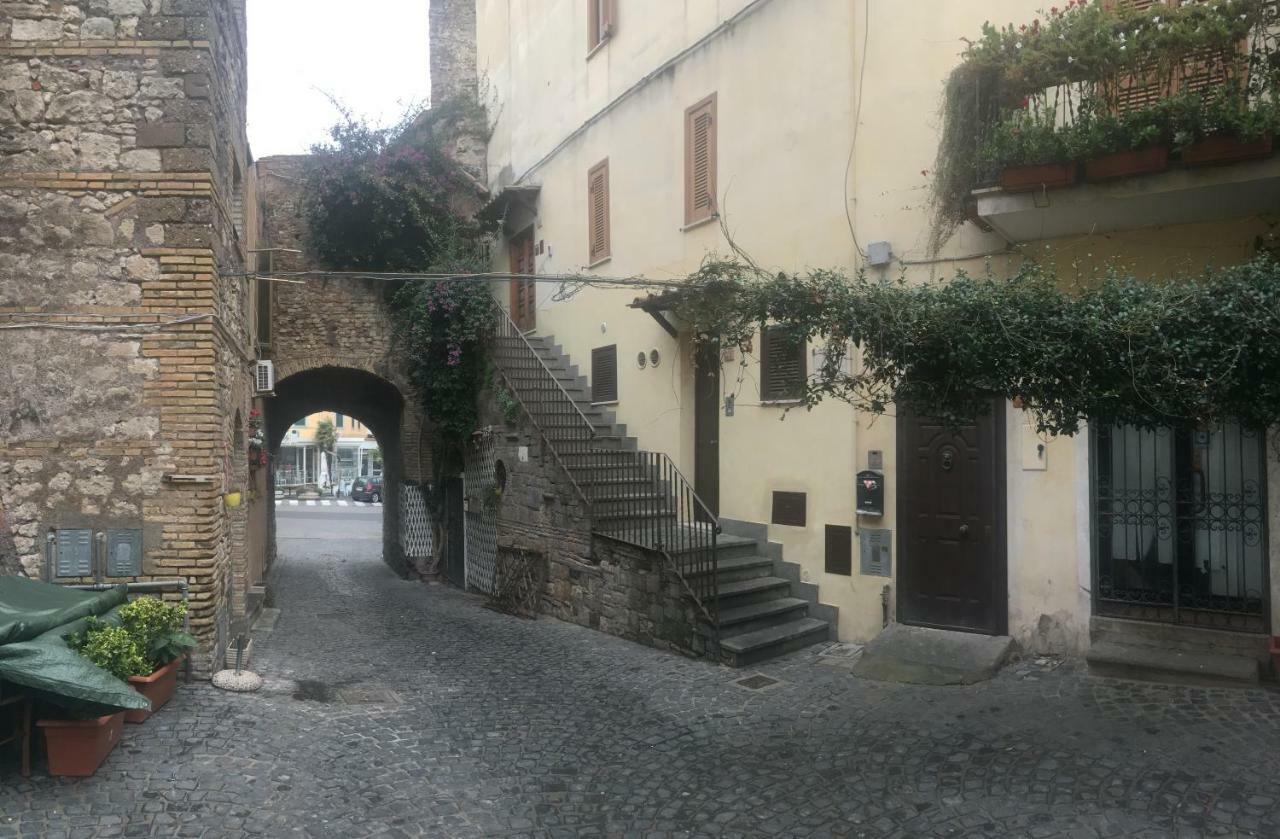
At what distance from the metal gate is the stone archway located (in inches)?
488

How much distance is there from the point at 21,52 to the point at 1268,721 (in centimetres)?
955

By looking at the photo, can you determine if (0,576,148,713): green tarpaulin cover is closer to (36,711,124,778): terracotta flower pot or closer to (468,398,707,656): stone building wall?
(36,711,124,778): terracotta flower pot

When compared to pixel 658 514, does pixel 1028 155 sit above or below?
above

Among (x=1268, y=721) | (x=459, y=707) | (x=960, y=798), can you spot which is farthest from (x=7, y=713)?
(x=1268, y=721)

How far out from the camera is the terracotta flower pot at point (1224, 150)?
5.46 meters

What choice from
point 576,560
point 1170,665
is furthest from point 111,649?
point 1170,665

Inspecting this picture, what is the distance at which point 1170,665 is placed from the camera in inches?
250

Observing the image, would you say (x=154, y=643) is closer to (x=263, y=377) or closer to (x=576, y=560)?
(x=576, y=560)

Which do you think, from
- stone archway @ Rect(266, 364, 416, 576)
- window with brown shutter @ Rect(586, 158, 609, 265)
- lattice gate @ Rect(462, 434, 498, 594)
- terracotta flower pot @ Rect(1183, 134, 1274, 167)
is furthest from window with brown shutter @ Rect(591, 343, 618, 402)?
terracotta flower pot @ Rect(1183, 134, 1274, 167)

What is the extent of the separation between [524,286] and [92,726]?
11.2 meters

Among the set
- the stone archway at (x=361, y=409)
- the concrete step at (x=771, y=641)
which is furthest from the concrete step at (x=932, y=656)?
the stone archway at (x=361, y=409)

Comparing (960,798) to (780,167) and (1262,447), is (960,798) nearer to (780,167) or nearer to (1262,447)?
(1262,447)

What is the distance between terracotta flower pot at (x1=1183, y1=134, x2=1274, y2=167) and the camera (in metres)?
5.46

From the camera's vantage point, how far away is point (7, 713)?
499 centimetres
